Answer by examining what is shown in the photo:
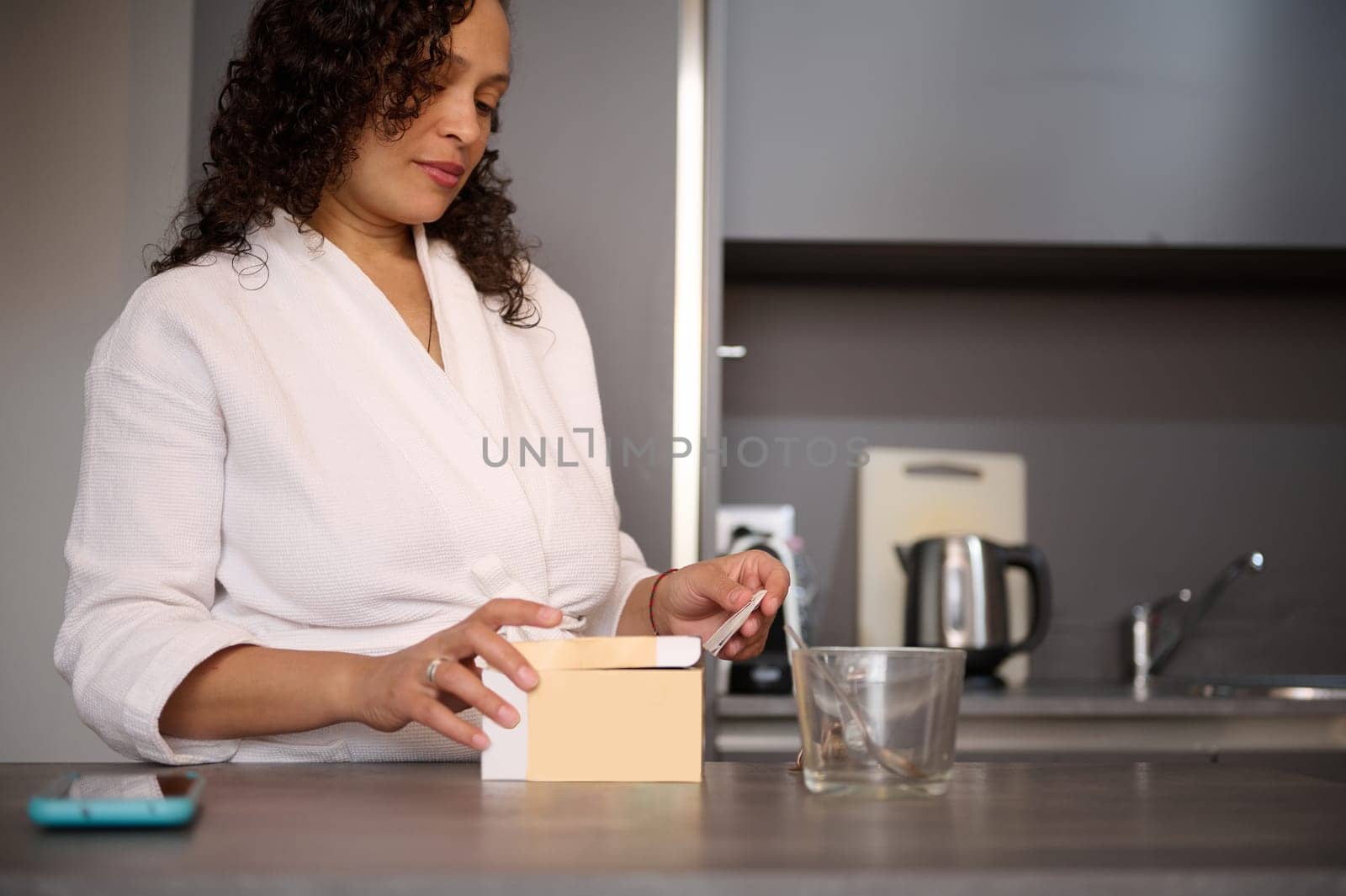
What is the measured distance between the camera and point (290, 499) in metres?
1.01

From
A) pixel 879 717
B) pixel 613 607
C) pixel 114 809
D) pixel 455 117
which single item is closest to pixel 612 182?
pixel 455 117

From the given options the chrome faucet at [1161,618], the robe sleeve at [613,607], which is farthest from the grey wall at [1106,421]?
the robe sleeve at [613,607]

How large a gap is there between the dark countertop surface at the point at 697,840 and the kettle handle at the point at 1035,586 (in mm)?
1203

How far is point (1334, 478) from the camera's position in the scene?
7.45ft

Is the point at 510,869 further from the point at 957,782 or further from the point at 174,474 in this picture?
the point at 174,474

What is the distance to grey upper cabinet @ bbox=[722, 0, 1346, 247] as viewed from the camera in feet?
6.15

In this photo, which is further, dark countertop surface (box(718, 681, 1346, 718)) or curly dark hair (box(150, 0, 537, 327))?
dark countertop surface (box(718, 681, 1346, 718))

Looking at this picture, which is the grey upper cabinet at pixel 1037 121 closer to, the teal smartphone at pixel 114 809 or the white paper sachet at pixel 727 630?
the white paper sachet at pixel 727 630

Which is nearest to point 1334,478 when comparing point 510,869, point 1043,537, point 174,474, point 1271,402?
point 1271,402

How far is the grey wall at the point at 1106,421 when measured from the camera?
86.4 inches

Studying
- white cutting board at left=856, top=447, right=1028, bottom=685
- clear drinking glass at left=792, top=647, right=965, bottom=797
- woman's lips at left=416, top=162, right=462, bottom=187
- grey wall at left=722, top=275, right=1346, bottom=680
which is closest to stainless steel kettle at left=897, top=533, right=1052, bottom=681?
white cutting board at left=856, top=447, right=1028, bottom=685

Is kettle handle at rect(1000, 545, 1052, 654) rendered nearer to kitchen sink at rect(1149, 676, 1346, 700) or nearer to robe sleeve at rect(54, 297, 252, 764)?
kitchen sink at rect(1149, 676, 1346, 700)

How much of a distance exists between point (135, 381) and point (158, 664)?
0.81 feet

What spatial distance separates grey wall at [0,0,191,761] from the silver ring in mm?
1224
